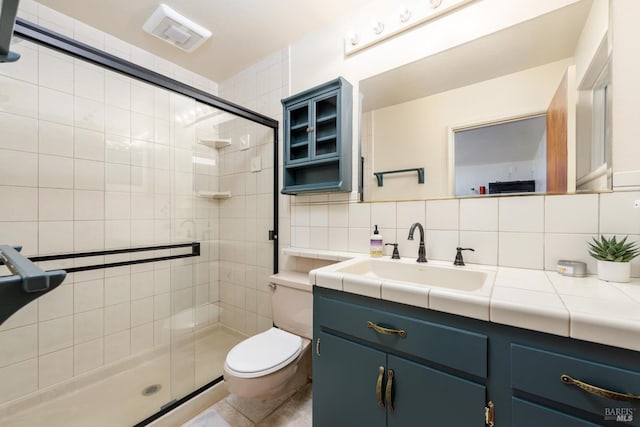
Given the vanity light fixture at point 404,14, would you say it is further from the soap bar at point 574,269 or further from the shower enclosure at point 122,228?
the soap bar at point 574,269

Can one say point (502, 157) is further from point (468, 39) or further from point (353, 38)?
point (353, 38)

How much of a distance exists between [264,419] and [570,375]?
1367mm

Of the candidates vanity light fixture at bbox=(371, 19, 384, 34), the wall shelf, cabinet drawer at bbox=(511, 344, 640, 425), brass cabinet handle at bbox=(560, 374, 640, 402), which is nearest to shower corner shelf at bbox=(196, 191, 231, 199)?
the wall shelf

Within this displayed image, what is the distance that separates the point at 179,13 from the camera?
5.28 feet

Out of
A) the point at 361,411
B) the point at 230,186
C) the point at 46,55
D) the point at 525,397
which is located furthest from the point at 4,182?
the point at 525,397

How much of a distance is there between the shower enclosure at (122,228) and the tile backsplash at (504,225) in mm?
894

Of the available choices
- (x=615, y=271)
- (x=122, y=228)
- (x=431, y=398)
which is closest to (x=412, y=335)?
(x=431, y=398)

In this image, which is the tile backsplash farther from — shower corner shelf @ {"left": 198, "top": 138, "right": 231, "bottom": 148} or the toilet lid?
shower corner shelf @ {"left": 198, "top": 138, "right": 231, "bottom": 148}

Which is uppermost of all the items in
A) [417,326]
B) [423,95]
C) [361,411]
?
[423,95]

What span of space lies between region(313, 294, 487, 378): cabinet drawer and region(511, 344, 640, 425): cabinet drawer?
0.08 m

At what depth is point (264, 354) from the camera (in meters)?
1.27

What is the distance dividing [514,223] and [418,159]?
54 cm

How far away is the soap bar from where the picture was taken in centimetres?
95

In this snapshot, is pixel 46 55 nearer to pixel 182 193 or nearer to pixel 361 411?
pixel 182 193
